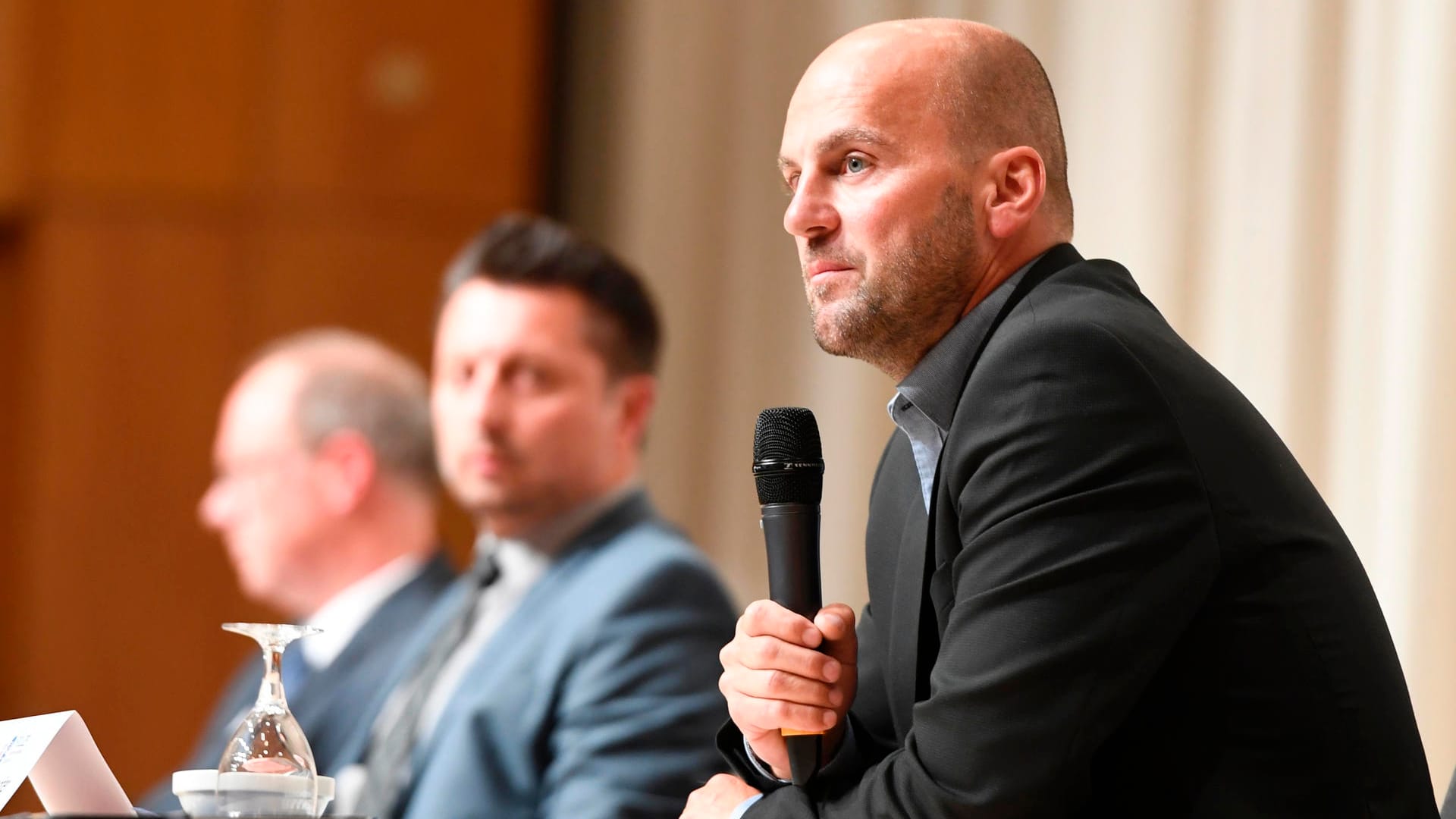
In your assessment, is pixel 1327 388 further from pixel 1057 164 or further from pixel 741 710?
pixel 741 710

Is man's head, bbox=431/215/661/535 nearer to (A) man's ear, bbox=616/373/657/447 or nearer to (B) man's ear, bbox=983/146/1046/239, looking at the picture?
(A) man's ear, bbox=616/373/657/447

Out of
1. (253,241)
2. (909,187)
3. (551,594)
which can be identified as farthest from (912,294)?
(253,241)

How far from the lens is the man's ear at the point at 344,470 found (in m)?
3.87

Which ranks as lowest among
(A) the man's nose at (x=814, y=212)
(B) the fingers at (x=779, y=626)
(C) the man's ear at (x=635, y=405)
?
(C) the man's ear at (x=635, y=405)

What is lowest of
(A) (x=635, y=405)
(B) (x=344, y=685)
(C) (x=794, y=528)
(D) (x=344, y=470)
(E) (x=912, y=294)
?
(B) (x=344, y=685)

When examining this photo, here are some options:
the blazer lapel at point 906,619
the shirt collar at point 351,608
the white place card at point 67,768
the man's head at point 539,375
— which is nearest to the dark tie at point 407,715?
the man's head at point 539,375

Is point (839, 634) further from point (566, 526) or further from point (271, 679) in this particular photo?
point (566, 526)

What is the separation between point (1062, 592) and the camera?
1237 mm

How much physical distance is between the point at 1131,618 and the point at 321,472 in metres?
2.93

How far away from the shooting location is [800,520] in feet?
4.56

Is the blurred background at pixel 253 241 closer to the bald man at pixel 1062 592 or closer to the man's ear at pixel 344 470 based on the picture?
the man's ear at pixel 344 470

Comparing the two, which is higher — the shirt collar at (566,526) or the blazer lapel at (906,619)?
the blazer lapel at (906,619)

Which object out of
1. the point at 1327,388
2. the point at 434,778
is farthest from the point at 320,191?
the point at 1327,388

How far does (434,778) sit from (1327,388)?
→ 1.75 meters
